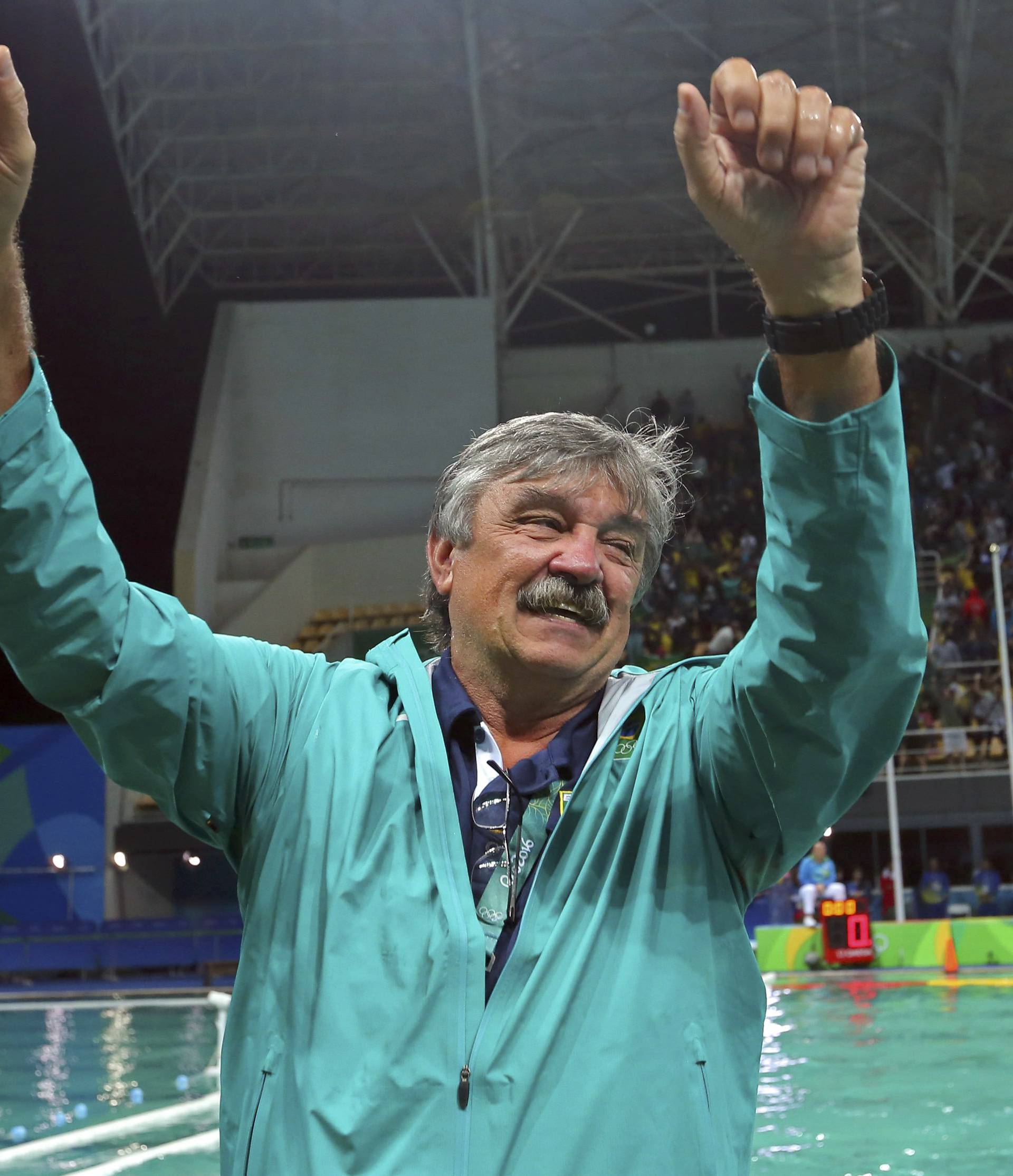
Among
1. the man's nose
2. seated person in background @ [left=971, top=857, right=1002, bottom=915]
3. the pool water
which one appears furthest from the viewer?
seated person in background @ [left=971, top=857, right=1002, bottom=915]

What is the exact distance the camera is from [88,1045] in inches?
503

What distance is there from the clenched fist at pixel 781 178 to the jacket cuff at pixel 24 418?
924mm

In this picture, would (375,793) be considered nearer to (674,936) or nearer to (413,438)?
(674,936)

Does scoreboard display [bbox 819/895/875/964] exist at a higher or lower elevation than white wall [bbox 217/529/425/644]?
lower

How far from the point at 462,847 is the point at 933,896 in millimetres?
20392

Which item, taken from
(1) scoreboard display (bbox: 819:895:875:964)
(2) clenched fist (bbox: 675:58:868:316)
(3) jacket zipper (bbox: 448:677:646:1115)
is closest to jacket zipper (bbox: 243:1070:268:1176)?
(3) jacket zipper (bbox: 448:677:646:1115)

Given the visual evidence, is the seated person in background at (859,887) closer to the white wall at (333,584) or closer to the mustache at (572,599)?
the white wall at (333,584)

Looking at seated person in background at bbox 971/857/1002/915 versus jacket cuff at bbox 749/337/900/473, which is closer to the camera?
jacket cuff at bbox 749/337/900/473

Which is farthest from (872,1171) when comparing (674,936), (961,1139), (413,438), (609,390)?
(609,390)

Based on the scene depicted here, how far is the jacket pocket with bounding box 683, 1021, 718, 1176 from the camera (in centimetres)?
202

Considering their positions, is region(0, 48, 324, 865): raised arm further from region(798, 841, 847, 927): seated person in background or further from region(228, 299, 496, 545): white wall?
region(228, 299, 496, 545): white wall

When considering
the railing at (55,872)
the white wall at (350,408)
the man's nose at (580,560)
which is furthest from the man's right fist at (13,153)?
the white wall at (350,408)

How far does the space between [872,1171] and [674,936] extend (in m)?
4.83

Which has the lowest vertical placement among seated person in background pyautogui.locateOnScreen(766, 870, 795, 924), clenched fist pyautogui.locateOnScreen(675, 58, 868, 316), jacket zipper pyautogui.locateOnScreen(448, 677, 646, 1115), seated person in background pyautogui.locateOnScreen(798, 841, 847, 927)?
seated person in background pyautogui.locateOnScreen(766, 870, 795, 924)
